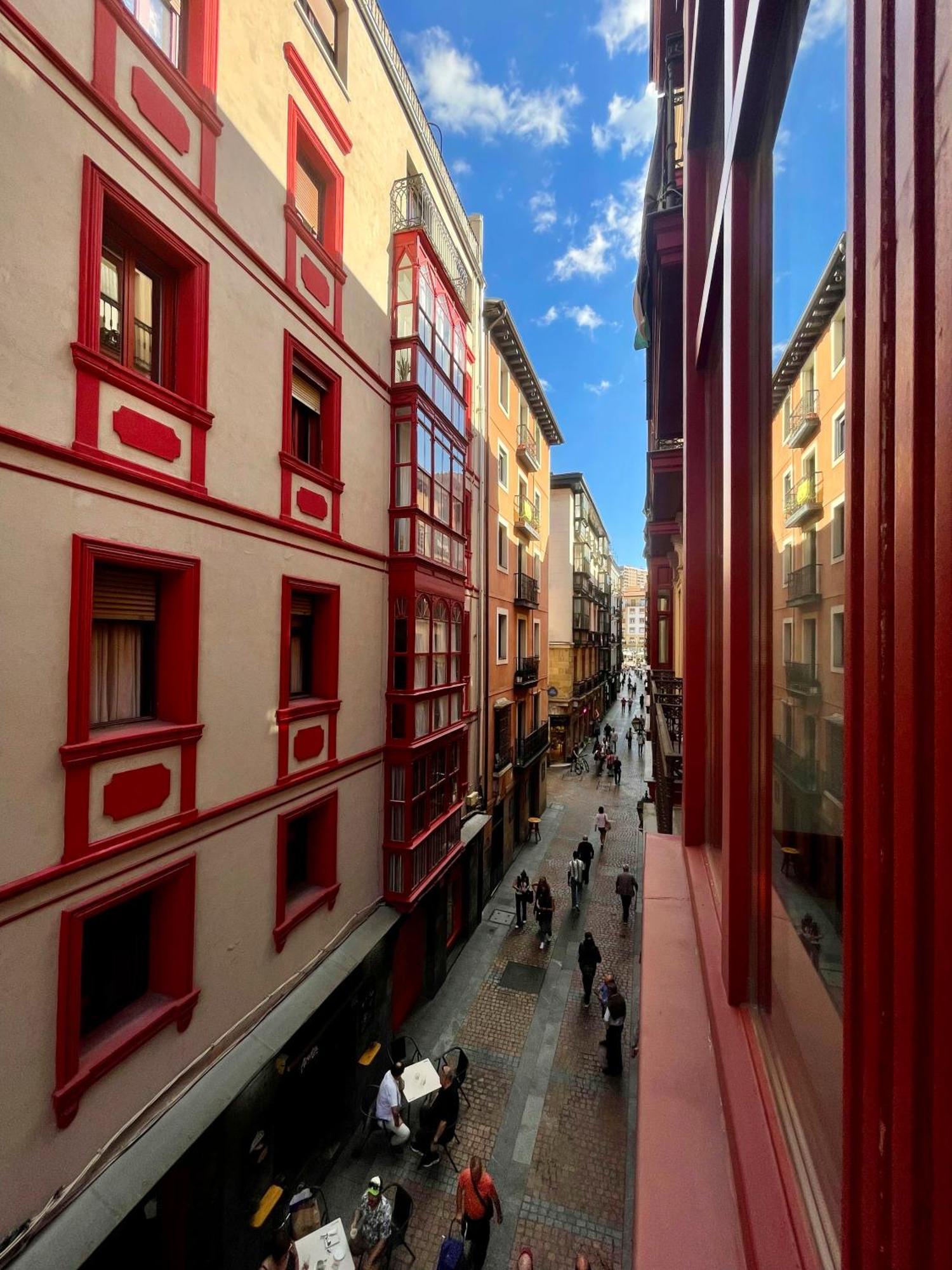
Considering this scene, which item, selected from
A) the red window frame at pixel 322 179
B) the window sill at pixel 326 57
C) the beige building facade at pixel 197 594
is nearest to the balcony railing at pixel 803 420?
the beige building facade at pixel 197 594

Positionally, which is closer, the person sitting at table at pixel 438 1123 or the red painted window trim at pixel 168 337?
the red painted window trim at pixel 168 337

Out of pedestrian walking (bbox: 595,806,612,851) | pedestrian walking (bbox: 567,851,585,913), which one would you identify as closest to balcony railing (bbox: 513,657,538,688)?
pedestrian walking (bbox: 595,806,612,851)

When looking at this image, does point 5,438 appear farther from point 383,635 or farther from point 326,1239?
point 326,1239

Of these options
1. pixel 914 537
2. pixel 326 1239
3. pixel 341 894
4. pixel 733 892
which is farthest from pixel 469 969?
pixel 914 537

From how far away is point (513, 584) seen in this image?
67.8ft

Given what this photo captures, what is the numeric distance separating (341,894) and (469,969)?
19.1ft

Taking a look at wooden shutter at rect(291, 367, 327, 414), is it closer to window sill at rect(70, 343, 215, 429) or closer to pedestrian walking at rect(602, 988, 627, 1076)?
window sill at rect(70, 343, 215, 429)

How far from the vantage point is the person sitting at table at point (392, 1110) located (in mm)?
8500

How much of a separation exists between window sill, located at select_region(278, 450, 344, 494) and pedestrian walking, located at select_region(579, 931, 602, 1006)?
33.4ft

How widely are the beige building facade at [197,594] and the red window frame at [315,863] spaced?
0.05 meters

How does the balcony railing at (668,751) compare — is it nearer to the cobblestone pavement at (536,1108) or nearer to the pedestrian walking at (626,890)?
the pedestrian walking at (626,890)

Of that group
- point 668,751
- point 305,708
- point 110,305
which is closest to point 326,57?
point 110,305

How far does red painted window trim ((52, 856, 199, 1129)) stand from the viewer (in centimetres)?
488

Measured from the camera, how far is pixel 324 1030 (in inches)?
326
